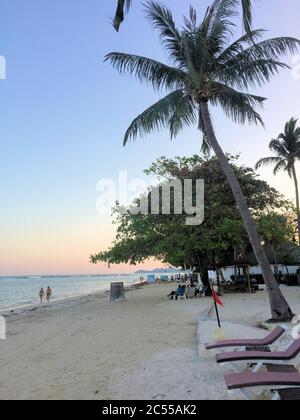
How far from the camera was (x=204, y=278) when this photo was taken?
27.4 metres

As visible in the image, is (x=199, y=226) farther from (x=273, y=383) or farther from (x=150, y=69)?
(x=273, y=383)

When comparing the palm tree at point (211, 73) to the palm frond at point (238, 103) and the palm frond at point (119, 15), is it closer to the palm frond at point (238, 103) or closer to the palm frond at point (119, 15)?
the palm frond at point (238, 103)

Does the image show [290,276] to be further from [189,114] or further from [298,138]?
[189,114]

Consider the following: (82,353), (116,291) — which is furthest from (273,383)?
(116,291)

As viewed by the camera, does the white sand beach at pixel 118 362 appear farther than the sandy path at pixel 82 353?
No

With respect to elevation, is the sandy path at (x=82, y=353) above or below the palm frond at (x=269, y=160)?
below

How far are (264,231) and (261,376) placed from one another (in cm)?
1991

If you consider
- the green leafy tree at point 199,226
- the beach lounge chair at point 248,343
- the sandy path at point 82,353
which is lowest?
the sandy path at point 82,353

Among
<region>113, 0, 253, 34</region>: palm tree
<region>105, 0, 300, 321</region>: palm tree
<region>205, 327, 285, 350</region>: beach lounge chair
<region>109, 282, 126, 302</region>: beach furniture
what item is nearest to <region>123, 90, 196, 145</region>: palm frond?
<region>105, 0, 300, 321</region>: palm tree

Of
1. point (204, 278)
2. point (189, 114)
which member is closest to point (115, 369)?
point (189, 114)

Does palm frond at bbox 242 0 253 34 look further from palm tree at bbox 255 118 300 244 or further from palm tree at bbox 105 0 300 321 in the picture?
palm tree at bbox 255 118 300 244

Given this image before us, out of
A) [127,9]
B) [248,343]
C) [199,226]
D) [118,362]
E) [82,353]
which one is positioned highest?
[127,9]

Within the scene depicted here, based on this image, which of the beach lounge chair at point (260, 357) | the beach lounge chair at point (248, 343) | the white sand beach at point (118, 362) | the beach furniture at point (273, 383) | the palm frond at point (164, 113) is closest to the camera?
the beach furniture at point (273, 383)

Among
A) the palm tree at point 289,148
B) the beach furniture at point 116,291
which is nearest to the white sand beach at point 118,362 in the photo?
the beach furniture at point 116,291
